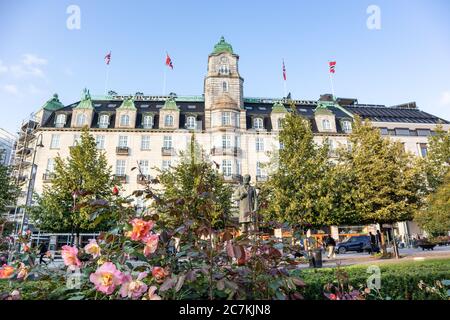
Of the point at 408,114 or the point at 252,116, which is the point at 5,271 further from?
the point at 408,114

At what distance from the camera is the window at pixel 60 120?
3174 cm

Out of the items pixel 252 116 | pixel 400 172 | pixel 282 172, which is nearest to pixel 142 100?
pixel 252 116

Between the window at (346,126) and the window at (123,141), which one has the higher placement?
the window at (346,126)

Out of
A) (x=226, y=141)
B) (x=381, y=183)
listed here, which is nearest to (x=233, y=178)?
(x=226, y=141)

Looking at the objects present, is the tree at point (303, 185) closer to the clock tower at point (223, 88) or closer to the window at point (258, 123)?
the clock tower at point (223, 88)

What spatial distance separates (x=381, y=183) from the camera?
1797 centimetres

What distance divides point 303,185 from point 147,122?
821 inches

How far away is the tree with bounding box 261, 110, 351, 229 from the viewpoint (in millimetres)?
18125

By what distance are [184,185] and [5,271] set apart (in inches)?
737

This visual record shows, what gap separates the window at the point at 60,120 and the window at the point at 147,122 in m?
8.90

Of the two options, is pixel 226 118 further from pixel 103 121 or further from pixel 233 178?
pixel 103 121

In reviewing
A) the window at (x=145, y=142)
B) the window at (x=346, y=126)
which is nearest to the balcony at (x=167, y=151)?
the window at (x=145, y=142)

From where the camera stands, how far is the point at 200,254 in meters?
2.43
